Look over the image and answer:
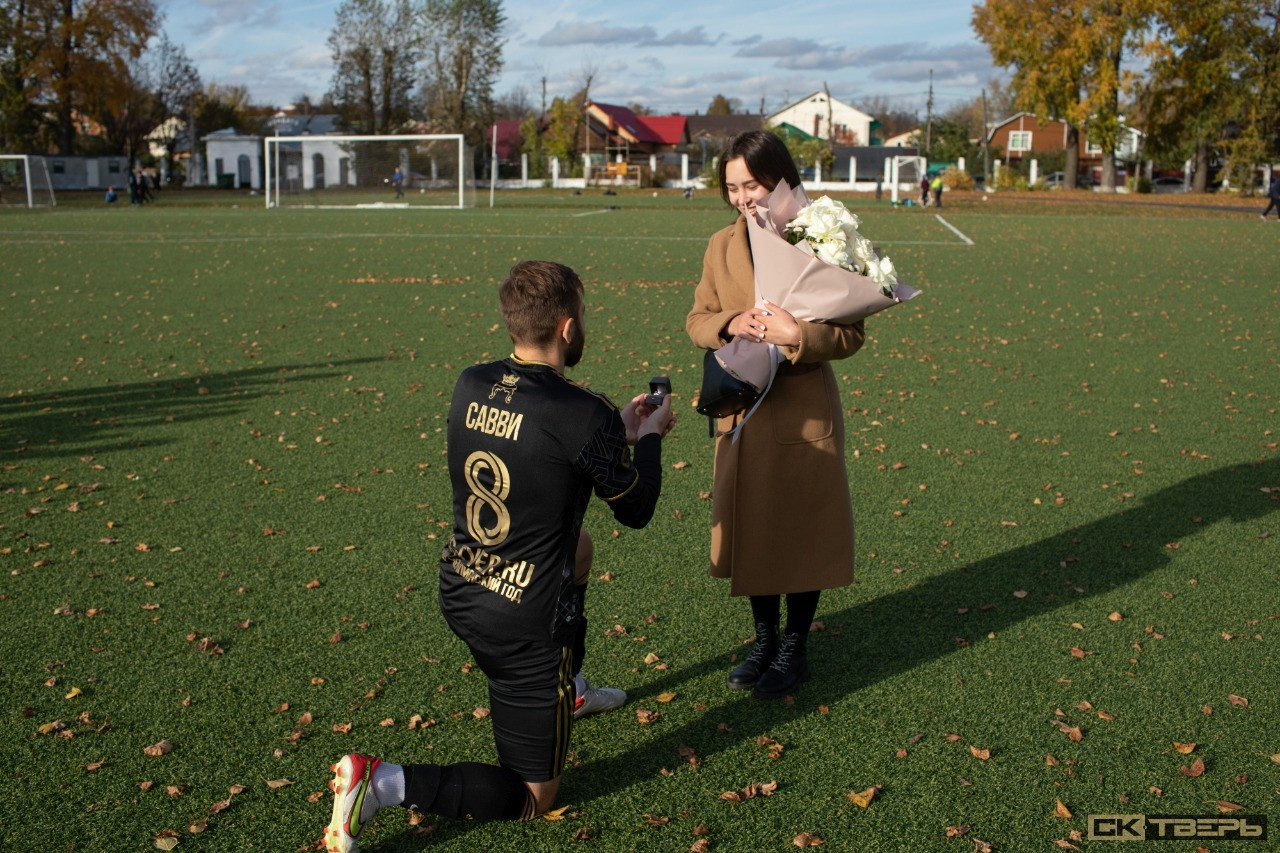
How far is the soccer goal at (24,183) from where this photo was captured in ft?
149

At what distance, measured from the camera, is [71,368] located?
1056 cm

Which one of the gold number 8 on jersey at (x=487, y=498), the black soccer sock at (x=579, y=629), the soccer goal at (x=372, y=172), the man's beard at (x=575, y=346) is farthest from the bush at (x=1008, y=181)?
the gold number 8 on jersey at (x=487, y=498)

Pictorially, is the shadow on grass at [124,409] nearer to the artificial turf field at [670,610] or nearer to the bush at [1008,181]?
the artificial turf field at [670,610]

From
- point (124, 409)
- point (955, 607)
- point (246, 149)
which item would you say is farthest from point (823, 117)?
point (955, 607)

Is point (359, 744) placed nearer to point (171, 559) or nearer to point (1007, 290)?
point (171, 559)

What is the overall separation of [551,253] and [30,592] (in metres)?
19.2

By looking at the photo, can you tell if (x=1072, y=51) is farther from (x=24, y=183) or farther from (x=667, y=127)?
(x=667, y=127)

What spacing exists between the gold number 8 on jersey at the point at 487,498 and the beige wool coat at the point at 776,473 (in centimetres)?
109

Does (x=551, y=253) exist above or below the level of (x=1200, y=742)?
above

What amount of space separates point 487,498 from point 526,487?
0.13 m

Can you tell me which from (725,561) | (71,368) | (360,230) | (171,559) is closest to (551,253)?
(360,230)

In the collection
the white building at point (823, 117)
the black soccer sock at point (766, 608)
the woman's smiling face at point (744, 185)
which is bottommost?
the black soccer sock at point (766, 608)

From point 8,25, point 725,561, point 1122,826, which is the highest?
point 8,25

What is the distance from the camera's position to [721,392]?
339 centimetres
